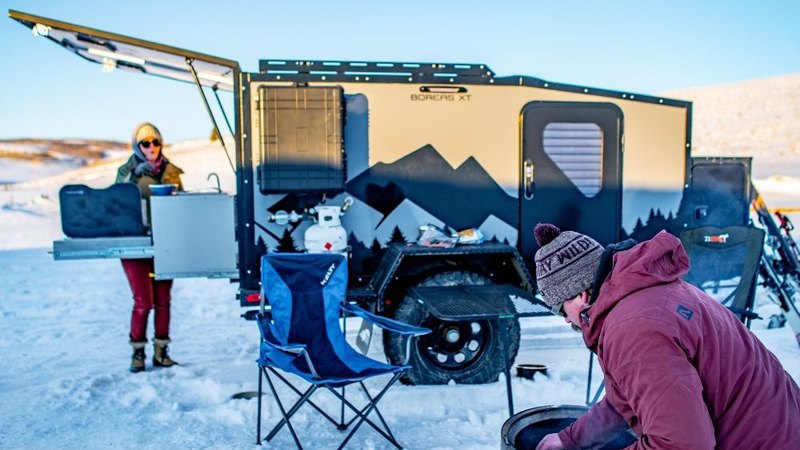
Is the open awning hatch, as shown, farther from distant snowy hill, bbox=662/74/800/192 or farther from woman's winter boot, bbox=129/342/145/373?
distant snowy hill, bbox=662/74/800/192

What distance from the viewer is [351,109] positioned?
4590 millimetres

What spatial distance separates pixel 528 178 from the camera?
483 centimetres

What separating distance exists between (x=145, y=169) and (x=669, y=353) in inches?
175

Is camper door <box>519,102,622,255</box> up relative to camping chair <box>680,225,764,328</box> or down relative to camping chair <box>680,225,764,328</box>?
up

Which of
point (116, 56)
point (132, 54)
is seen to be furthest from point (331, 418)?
point (116, 56)

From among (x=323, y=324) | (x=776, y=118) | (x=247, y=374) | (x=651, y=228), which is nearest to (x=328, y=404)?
(x=323, y=324)

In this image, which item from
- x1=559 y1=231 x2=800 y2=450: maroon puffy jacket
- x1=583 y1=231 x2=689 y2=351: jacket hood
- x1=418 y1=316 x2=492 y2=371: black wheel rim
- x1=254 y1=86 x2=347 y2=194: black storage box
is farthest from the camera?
x1=418 y1=316 x2=492 y2=371: black wheel rim

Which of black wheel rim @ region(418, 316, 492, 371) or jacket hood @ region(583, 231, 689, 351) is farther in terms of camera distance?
black wheel rim @ region(418, 316, 492, 371)

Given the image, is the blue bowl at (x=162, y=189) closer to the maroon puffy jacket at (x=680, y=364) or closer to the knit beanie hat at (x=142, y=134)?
the knit beanie hat at (x=142, y=134)

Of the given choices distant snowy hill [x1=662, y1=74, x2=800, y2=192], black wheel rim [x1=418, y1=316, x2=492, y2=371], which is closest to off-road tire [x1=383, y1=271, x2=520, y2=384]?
black wheel rim [x1=418, y1=316, x2=492, y2=371]

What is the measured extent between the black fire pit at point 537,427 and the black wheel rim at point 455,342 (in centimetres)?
209

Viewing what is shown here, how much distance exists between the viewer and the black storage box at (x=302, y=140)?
14.5 feet

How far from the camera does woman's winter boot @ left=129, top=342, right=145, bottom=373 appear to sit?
4.83 m

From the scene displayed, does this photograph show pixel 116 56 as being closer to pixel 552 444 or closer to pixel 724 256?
pixel 552 444
